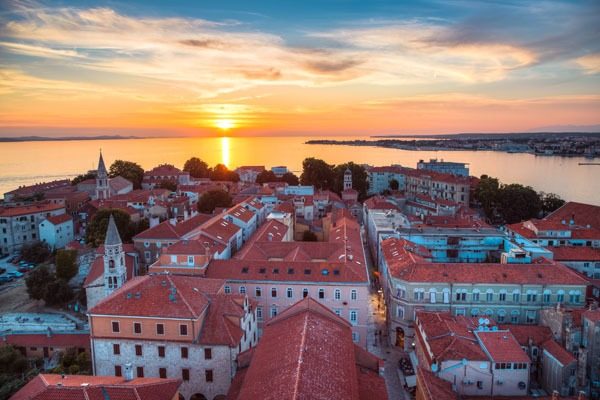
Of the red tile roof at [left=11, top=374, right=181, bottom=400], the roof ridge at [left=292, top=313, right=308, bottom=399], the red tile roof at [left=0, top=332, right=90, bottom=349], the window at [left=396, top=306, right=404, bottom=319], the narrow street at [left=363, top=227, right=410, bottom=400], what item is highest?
the roof ridge at [left=292, top=313, right=308, bottom=399]

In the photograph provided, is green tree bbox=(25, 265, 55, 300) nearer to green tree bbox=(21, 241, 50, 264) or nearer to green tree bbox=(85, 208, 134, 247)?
green tree bbox=(85, 208, 134, 247)

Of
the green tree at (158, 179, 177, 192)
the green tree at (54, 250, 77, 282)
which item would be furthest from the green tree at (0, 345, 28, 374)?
the green tree at (158, 179, 177, 192)

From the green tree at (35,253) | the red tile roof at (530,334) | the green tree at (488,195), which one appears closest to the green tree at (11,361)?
the green tree at (35,253)

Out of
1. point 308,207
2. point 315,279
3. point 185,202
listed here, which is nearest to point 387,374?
point 315,279

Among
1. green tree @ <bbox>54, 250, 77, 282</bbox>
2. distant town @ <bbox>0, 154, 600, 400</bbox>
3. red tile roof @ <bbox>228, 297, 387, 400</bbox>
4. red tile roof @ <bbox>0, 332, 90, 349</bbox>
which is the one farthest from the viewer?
green tree @ <bbox>54, 250, 77, 282</bbox>

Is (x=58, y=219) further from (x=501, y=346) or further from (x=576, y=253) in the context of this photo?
(x=576, y=253)

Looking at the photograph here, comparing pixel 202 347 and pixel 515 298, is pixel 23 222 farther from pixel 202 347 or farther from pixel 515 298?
pixel 515 298
